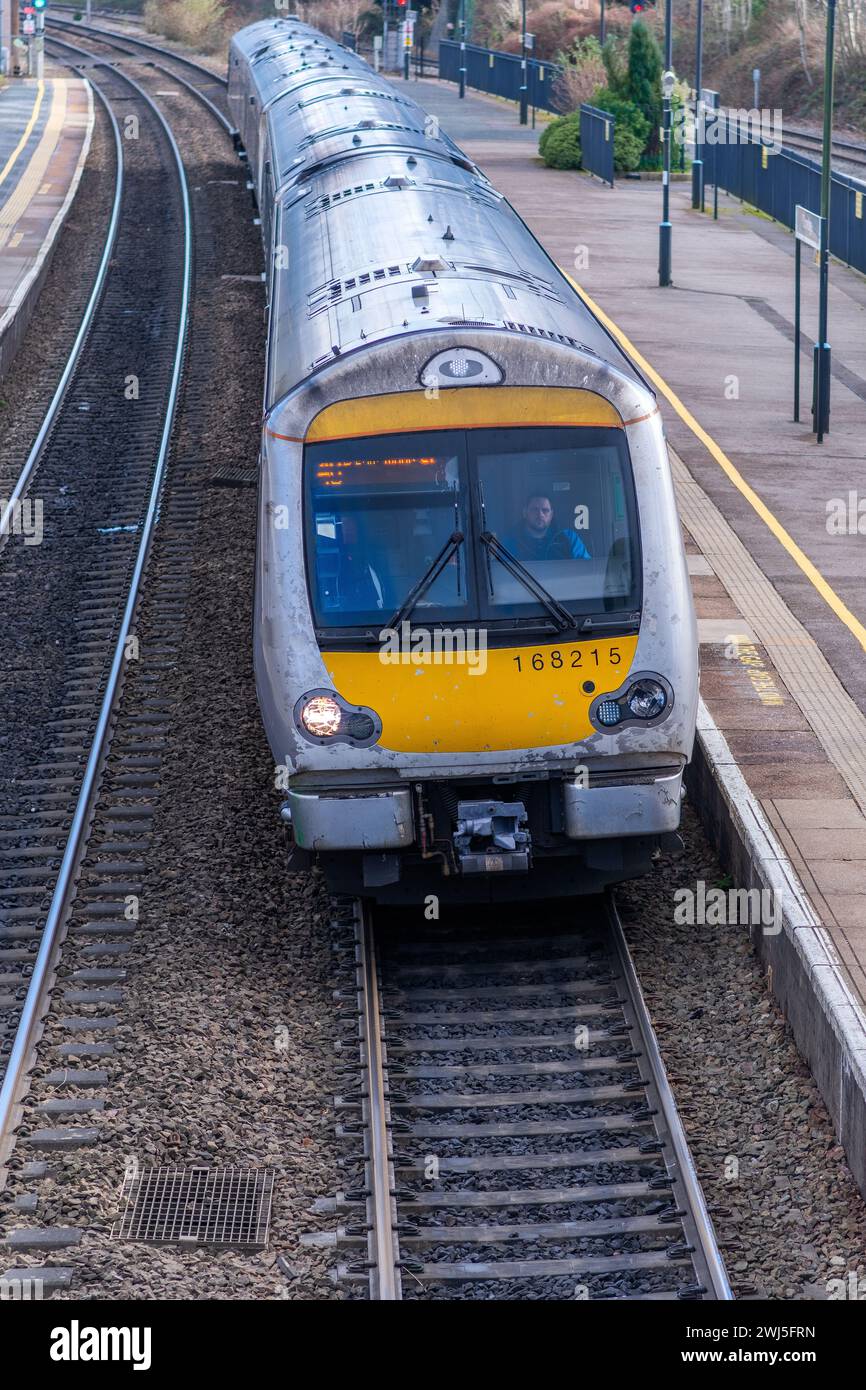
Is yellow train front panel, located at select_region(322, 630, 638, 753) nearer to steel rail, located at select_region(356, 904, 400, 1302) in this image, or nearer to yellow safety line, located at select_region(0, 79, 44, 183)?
steel rail, located at select_region(356, 904, 400, 1302)

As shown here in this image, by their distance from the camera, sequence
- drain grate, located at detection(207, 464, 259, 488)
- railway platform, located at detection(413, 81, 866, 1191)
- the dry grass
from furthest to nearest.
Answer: the dry grass, drain grate, located at detection(207, 464, 259, 488), railway platform, located at detection(413, 81, 866, 1191)

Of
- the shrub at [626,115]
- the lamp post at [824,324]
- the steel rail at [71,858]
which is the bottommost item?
the steel rail at [71,858]

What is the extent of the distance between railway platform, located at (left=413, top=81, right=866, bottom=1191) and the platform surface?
2 centimetres

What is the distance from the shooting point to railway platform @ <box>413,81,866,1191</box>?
8.38m

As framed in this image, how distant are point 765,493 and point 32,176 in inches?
816

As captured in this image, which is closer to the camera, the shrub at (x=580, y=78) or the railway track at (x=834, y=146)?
the railway track at (x=834, y=146)

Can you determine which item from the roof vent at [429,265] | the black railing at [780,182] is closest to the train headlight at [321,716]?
the roof vent at [429,265]

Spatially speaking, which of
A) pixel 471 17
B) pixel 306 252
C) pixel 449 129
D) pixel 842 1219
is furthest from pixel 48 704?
pixel 471 17

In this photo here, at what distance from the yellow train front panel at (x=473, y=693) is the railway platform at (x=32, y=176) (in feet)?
43.9

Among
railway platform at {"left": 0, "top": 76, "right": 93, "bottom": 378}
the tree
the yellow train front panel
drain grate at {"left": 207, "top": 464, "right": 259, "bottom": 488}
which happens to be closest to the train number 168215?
the yellow train front panel

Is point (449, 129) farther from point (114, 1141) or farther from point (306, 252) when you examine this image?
point (114, 1141)

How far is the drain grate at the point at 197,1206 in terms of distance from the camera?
6.93 m

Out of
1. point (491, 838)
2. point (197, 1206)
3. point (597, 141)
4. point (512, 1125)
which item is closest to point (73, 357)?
point (491, 838)

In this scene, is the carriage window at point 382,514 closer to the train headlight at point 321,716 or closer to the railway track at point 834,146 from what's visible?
the train headlight at point 321,716
